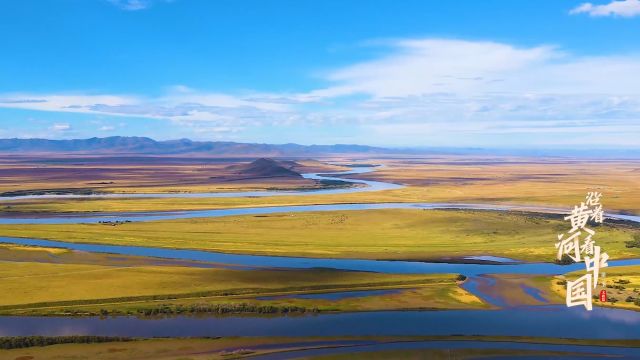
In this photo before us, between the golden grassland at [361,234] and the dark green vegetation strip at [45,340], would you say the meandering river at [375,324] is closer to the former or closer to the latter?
the dark green vegetation strip at [45,340]

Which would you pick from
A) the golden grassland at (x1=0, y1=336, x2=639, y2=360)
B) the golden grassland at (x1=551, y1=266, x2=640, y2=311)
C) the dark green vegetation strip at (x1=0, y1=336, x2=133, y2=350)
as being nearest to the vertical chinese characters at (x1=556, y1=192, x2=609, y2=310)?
the golden grassland at (x1=551, y1=266, x2=640, y2=311)

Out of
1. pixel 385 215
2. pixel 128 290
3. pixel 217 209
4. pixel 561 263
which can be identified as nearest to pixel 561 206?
pixel 385 215

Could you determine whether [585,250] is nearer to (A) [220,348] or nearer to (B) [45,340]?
(A) [220,348]

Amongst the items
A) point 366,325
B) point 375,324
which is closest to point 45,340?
point 366,325

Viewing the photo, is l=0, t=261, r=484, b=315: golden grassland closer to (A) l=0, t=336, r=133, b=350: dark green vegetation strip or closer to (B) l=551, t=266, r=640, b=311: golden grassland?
(A) l=0, t=336, r=133, b=350: dark green vegetation strip

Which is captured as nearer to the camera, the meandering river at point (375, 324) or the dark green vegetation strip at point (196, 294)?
the meandering river at point (375, 324)

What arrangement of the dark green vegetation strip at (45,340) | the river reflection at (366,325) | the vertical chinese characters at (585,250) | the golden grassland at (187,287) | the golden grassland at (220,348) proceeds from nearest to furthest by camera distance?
the vertical chinese characters at (585,250) < the golden grassland at (220,348) < the dark green vegetation strip at (45,340) < the river reflection at (366,325) < the golden grassland at (187,287)

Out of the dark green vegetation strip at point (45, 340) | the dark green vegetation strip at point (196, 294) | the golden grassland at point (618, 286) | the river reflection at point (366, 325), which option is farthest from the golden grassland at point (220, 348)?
the dark green vegetation strip at point (196, 294)

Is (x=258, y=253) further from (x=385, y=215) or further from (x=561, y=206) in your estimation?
(x=561, y=206)
